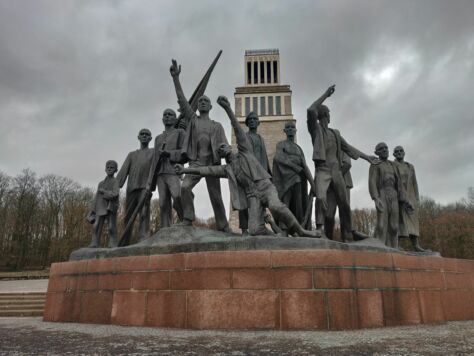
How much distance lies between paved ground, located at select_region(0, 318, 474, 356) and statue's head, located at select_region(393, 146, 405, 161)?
197 inches

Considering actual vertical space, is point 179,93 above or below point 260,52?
below

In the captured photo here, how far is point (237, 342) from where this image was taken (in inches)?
179

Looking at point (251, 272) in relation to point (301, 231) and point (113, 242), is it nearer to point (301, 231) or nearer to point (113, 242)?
point (301, 231)

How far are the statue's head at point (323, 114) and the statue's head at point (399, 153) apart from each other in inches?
91.6

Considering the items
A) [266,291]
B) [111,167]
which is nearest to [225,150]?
[266,291]

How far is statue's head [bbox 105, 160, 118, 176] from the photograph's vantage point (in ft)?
31.3

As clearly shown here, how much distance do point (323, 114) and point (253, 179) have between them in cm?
274

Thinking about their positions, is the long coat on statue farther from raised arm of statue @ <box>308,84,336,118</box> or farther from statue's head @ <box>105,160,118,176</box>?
statue's head @ <box>105,160,118,176</box>

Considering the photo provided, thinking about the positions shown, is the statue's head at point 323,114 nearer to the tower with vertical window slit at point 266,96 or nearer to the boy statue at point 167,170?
the boy statue at point 167,170

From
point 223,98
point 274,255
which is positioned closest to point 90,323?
point 274,255

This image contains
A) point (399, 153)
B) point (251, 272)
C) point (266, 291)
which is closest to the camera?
point (266, 291)

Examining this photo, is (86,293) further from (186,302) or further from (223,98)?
(223,98)

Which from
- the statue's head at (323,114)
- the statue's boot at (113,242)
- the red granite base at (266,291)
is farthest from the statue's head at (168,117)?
the red granite base at (266,291)

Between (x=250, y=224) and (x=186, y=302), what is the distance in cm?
170
